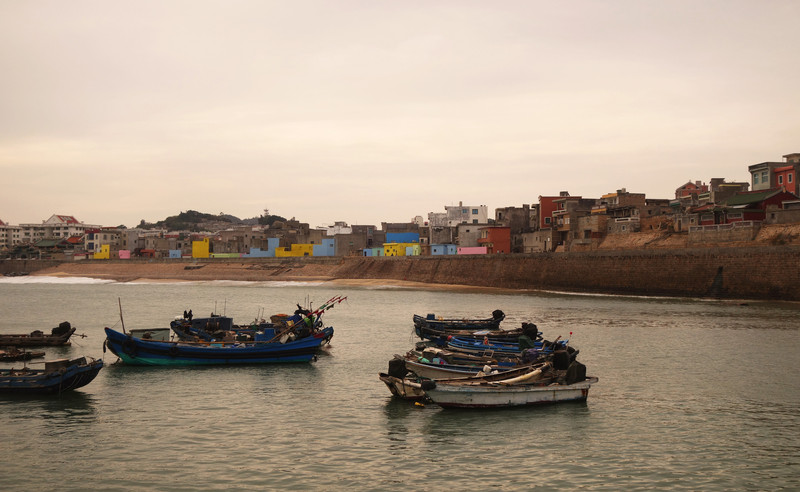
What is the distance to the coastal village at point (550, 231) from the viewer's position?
71.8 m

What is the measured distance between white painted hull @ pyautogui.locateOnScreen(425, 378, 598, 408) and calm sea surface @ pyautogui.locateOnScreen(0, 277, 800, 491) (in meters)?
0.31

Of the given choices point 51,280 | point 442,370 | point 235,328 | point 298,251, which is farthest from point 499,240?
point 51,280

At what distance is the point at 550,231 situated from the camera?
312ft

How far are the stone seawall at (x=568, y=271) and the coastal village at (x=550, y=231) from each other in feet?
24.3

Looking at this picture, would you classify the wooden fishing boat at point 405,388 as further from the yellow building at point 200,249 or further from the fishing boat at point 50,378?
the yellow building at point 200,249

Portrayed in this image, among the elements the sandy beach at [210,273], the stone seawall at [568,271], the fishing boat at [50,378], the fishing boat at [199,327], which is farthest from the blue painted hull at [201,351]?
the sandy beach at [210,273]

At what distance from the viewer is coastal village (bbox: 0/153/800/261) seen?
236 ft

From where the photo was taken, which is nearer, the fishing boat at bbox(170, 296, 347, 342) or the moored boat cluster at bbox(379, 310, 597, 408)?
the moored boat cluster at bbox(379, 310, 597, 408)

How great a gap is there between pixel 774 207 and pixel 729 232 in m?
6.28

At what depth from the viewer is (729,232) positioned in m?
68.7

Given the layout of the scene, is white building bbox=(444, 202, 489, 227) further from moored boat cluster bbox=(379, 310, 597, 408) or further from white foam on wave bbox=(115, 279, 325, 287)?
moored boat cluster bbox=(379, 310, 597, 408)

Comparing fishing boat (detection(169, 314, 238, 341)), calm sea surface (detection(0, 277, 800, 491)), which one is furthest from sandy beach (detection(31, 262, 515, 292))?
calm sea surface (detection(0, 277, 800, 491))

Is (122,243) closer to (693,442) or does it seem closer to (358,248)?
(358,248)

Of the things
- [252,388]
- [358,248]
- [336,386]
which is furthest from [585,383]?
[358,248]
